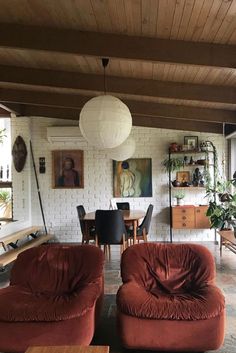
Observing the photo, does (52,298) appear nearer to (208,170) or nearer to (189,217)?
(189,217)

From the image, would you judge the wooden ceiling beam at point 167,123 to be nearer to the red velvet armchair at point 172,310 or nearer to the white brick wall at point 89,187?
the white brick wall at point 89,187

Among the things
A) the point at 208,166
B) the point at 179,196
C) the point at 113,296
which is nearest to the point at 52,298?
the point at 113,296

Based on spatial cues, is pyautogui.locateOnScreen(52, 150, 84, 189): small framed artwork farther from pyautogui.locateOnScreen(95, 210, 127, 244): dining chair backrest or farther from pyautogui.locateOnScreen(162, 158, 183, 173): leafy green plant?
pyautogui.locateOnScreen(95, 210, 127, 244): dining chair backrest

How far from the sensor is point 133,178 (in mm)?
6855

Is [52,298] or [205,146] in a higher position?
[205,146]

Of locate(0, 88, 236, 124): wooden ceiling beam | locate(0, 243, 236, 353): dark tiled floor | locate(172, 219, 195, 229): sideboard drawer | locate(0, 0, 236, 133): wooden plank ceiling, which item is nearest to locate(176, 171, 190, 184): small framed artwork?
locate(172, 219, 195, 229): sideboard drawer

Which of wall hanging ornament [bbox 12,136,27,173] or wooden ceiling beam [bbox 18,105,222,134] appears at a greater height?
wooden ceiling beam [bbox 18,105,222,134]

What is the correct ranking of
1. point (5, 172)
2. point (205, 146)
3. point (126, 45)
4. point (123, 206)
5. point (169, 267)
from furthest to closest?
point (5, 172)
point (205, 146)
point (123, 206)
point (126, 45)
point (169, 267)

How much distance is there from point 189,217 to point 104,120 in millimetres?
3656

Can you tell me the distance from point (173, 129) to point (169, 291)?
14.2 feet

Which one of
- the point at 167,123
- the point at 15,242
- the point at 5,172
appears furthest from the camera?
the point at 5,172

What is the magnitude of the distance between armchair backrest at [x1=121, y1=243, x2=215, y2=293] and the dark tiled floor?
474 millimetres

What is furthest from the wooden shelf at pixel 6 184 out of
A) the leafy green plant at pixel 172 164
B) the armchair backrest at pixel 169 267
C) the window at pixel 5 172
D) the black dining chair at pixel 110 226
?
the armchair backrest at pixel 169 267

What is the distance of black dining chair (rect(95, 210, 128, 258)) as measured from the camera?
15.6 feet
